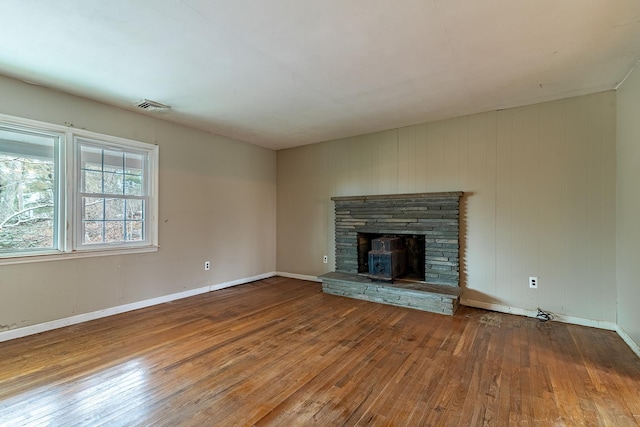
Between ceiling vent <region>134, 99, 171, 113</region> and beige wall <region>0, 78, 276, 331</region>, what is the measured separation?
0.27 metres

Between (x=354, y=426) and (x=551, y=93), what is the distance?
138 inches

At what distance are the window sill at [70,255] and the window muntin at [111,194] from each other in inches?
4.4

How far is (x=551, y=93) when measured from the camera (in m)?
2.95

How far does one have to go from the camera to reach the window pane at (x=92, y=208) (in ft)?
10.3

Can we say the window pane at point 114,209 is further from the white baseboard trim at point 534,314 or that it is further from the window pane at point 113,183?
the white baseboard trim at point 534,314

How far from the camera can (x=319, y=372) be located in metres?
2.06

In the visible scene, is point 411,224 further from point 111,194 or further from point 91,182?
point 91,182

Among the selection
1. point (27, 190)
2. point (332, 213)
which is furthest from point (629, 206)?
point (27, 190)

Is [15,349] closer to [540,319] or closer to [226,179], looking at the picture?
[226,179]

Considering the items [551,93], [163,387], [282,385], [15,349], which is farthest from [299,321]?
[551,93]

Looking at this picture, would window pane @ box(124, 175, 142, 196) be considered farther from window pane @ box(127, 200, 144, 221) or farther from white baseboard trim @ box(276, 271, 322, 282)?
white baseboard trim @ box(276, 271, 322, 282)

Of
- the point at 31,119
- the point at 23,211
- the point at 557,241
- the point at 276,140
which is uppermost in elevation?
the point at 276,140

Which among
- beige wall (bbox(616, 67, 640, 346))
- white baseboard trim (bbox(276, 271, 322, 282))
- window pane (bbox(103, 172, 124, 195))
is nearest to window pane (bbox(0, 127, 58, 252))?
window pane (bbox(103, 172, 124, 195))

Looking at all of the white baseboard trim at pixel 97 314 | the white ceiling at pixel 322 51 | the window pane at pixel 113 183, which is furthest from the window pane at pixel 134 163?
the white baseboard trim at pixel 97 314
